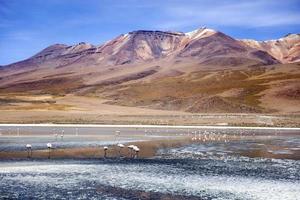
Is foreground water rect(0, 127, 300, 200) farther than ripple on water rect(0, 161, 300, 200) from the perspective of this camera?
No

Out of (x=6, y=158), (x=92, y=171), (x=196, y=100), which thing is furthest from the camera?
(x=196, y=100)

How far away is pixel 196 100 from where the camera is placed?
464ft

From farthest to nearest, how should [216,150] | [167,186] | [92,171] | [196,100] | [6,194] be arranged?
[196,100], [216,150], [92,171], [167,186], [6,194]

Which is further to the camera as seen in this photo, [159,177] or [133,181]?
[159,177]

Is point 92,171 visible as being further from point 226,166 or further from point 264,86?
point 264,86

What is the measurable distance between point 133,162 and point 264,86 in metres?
140

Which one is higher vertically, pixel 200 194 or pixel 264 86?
pixel 264 86

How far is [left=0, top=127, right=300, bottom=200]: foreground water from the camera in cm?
2648

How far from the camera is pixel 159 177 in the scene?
104 ft

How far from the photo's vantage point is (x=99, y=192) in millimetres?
26734

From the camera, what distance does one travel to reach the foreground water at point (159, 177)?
2648 centimetres

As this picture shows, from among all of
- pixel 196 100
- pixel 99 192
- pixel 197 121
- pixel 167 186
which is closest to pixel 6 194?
pixel 99 192

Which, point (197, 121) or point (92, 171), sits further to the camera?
point (197, 121)

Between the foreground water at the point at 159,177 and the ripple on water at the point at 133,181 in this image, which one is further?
the ripple on water at the point at 133,181
